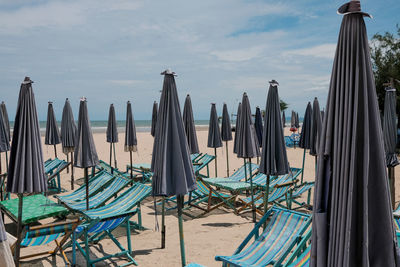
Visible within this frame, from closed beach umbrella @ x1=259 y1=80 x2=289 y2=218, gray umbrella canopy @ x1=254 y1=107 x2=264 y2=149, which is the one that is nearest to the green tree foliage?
gray umbrella canopy @ x1=254 y1=107 x2=264 y2=149

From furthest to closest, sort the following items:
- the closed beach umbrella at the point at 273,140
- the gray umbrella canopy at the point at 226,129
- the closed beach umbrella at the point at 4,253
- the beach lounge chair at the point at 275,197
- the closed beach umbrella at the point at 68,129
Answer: the gray umbrella canopy at the point at 226,129 < the closed beach umbrella at the point at 68,129 < the beach lounge chair at the point at 275,197 < the closed beach umbrella at the point at 273,140 < the closed beach umbrella at the point at 4,253

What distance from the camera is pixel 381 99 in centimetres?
1770

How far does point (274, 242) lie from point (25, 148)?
3.45 meters

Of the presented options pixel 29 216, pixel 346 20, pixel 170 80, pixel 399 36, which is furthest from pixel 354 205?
pixel 399 36

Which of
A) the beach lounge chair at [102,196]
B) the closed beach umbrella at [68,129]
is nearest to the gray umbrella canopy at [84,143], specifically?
the beach lounge chair at [102,196]

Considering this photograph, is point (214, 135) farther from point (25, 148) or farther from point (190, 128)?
point (25, 148)

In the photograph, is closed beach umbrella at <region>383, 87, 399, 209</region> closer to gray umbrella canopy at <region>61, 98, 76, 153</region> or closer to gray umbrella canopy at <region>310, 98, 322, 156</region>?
gray umbrella canopy at <region>310, 98, 322, 156</region>

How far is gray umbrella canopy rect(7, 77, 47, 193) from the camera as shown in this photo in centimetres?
410

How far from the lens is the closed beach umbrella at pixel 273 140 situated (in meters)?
4.98

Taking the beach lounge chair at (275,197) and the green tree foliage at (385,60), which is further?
the green tree foliage at (385,60)

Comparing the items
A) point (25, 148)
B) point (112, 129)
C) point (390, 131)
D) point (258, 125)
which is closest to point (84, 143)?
point (25, 148)

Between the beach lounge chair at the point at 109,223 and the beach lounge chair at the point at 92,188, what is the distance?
46.8 inches

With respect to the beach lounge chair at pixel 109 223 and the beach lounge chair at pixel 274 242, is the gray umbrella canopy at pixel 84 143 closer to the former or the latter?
the beach lounge chair at pixel 109 223

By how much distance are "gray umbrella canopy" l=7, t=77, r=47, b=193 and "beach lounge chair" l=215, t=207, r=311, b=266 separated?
2.60 m
